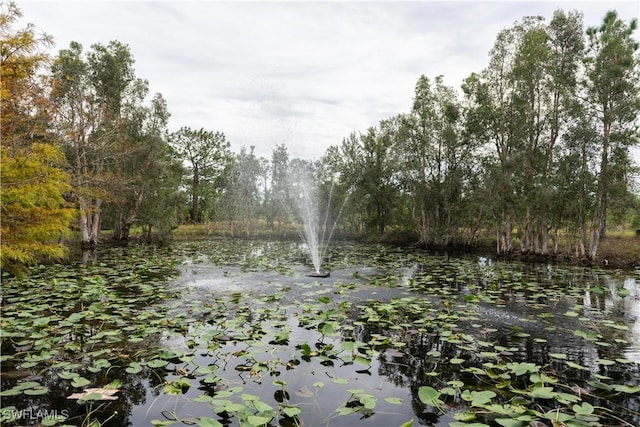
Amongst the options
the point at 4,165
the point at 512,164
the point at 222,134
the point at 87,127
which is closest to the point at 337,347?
the point at 4,165

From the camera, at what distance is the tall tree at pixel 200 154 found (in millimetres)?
41281

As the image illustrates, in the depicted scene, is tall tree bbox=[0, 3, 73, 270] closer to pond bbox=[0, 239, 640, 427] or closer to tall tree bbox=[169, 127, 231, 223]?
pond bbox=[0, 239, 640, 427]

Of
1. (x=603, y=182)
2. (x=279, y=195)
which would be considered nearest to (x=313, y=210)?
(x=279, y=195)

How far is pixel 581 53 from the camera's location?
16.2 m

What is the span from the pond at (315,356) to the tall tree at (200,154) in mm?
33683

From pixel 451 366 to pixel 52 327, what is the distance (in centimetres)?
595

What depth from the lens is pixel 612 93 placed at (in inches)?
575

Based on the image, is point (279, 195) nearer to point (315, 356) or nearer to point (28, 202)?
point (28, 202)

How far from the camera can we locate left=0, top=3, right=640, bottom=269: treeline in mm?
8541

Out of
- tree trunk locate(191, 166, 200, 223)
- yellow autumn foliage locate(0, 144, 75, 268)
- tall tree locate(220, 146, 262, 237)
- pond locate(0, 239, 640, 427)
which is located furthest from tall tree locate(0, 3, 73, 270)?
tree trunk locate(191, 166, 200, 223)

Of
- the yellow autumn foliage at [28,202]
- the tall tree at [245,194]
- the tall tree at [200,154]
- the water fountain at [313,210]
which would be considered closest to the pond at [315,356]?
the yellow autumn foliage at [28,202]

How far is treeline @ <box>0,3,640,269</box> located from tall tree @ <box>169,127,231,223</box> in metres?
11.4

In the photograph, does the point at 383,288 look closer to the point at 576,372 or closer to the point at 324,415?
the point at 576,372

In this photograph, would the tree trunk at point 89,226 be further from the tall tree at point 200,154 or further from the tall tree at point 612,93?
the tall tree at point 612,93
